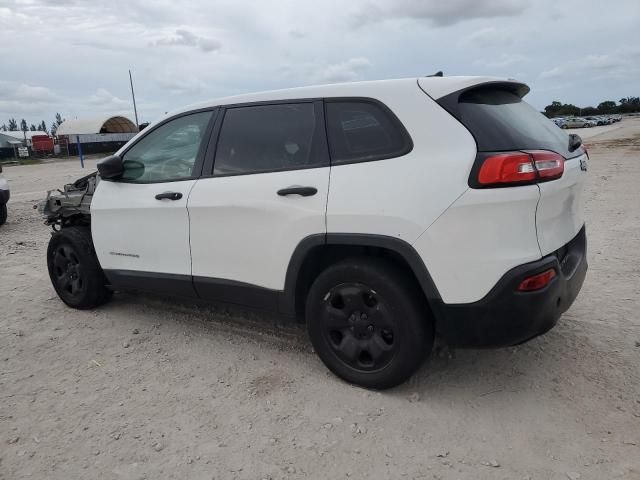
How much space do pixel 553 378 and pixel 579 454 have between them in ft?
2.40

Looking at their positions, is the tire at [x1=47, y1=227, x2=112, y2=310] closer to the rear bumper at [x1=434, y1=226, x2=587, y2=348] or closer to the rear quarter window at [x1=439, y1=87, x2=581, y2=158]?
the rear bumper at [x1=434, y1=226, x2=587, y2=348]

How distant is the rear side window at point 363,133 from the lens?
9.14 feet

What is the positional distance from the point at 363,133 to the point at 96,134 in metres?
49.5

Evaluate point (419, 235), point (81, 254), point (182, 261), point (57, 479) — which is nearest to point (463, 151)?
point (419, 235)

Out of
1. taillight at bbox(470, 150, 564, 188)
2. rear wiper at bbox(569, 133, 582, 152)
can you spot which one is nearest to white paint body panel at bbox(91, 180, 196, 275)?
taillight at bbox(470, 150, 564, 188)

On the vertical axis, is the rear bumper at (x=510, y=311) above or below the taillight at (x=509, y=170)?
below

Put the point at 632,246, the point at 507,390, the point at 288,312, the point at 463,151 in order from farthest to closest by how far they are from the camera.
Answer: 1. the point at 632,246
2. the point at 288,312
3. the point at 507,390
4. the point at 463,151

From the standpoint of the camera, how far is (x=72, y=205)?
4578 millimetres

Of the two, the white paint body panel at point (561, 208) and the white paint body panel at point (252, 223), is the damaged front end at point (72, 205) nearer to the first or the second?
the white paint body panel at point (252, 223)

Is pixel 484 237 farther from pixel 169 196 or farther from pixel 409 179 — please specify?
pixel 169 196

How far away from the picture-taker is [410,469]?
2.38 m

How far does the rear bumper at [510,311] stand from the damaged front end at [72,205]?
331 cm

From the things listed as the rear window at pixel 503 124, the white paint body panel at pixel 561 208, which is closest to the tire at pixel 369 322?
the white paint body panel at pixel 561 208

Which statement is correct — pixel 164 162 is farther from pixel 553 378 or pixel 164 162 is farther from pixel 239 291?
pixel 553 378
